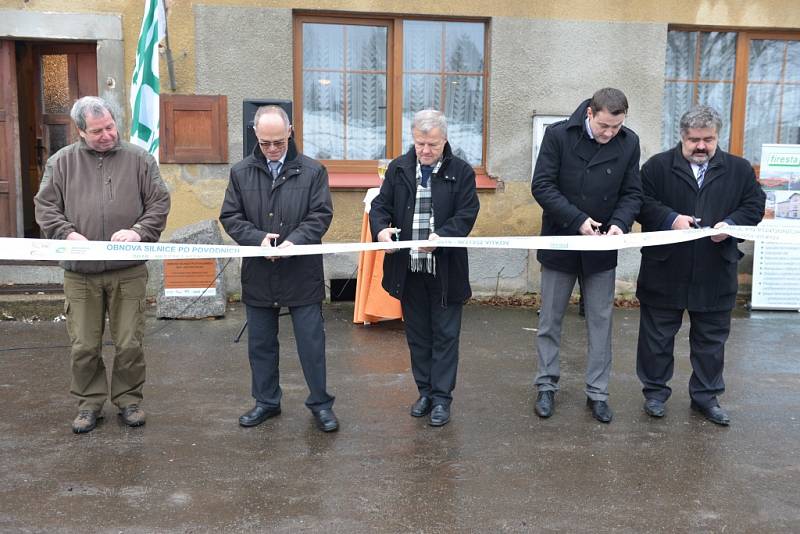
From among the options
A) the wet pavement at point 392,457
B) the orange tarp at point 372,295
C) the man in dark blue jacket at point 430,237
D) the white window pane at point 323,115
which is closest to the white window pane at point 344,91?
the white window pane at point 323,115

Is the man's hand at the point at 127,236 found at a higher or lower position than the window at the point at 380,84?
lower

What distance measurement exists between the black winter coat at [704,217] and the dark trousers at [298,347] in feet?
6.65

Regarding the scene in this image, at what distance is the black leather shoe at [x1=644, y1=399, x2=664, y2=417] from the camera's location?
174 inches

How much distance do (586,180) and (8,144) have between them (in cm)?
598

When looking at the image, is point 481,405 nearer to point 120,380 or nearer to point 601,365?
point 601,365

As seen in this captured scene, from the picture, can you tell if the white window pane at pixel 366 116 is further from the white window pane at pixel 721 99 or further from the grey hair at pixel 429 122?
the grey hair at pixel 429 122

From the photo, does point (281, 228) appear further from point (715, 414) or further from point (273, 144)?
point (715, 414)

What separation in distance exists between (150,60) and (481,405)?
3924 mm

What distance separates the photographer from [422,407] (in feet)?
14.4

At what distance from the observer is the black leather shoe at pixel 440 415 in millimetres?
4242

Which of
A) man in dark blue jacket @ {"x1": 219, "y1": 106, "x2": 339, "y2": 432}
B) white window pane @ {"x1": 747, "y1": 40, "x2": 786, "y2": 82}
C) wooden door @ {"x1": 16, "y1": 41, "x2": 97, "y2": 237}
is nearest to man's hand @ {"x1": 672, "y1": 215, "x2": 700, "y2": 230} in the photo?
man in dark blue jacket @ {"x1": 219, "y1": 106, "x2": 339, "y2": 432}

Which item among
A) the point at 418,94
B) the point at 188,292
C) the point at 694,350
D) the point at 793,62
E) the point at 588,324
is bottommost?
the point at 188,292

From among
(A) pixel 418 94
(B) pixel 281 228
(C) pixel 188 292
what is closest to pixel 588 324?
(B) pixel 281 228

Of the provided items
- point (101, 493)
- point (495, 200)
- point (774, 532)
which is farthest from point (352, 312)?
point (774, 532)
